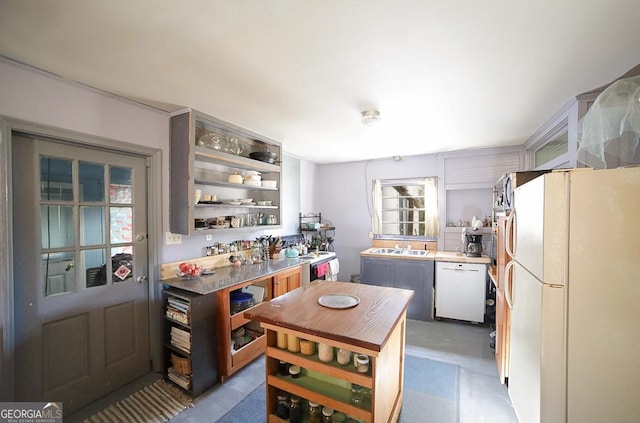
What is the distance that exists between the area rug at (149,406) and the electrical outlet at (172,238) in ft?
3.89

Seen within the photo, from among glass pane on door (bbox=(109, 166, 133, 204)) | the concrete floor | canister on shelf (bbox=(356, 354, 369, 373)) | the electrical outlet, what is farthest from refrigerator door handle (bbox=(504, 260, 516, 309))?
glass pane on door (bbox=(109, 166, 133, 204))

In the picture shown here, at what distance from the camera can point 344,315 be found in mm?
1499

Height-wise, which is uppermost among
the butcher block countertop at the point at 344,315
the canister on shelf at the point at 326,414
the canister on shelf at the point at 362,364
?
the butcher block countertop at the point at 344,315

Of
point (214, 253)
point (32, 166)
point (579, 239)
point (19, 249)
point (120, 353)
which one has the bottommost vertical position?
point (120, 353)

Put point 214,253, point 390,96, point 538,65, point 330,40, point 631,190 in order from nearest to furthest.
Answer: point 631,190, point 330,40, point 538,65, point 390,96, point 214,253

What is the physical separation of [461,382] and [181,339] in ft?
7.94

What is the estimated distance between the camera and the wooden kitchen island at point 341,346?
1.29 m

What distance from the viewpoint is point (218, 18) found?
3.80 feet

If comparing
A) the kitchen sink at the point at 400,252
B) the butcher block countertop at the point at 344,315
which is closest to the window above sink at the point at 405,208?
the kitchen sink at the point at 400,252

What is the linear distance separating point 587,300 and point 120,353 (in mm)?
3097

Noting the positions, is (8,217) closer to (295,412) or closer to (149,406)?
(149,406)

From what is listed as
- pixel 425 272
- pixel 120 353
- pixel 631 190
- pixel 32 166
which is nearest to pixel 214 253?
pixel 120 353

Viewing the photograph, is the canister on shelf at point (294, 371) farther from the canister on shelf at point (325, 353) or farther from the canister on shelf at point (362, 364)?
the canister on shelf at point (362, 364)

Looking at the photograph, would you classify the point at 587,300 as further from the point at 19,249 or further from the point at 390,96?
the point at 19,249
